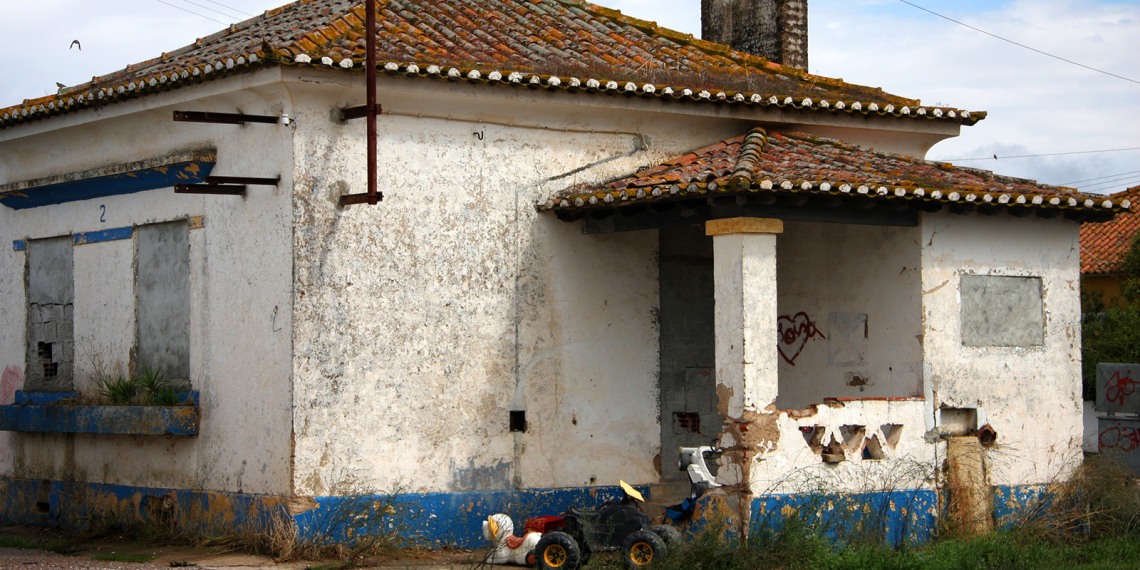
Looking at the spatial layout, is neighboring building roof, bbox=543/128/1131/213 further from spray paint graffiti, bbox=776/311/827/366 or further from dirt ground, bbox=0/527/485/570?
dirt ground, bbox=0/527/485/570

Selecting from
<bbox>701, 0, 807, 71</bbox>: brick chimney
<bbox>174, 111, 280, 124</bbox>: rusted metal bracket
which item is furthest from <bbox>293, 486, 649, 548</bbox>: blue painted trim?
<bbox>701, 0, 807, 71</bbox>: brick chimney

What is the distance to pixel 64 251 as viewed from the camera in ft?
36.8

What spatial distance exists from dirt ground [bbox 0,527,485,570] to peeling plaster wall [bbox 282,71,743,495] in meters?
0.63

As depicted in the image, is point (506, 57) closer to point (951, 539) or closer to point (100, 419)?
point (100, 419)

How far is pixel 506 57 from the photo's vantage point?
9.84 meters

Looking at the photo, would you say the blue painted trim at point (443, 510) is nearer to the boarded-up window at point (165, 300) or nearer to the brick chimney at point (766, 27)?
the boarded-up window at point (165, 300)

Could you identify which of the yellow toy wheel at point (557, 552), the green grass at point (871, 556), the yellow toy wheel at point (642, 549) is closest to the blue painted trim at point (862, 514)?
the green grass at point (871, 556)

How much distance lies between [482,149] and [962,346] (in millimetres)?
4585

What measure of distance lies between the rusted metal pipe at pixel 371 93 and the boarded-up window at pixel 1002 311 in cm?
521

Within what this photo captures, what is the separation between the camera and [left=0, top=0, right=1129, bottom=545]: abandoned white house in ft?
29.1

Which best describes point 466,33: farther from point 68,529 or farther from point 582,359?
point 68,529

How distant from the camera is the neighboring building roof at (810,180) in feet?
28.2

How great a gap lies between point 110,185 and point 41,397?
2.38 meters

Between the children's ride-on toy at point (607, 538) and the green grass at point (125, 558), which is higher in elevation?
the children's ride-on toy at point (607, 538)
